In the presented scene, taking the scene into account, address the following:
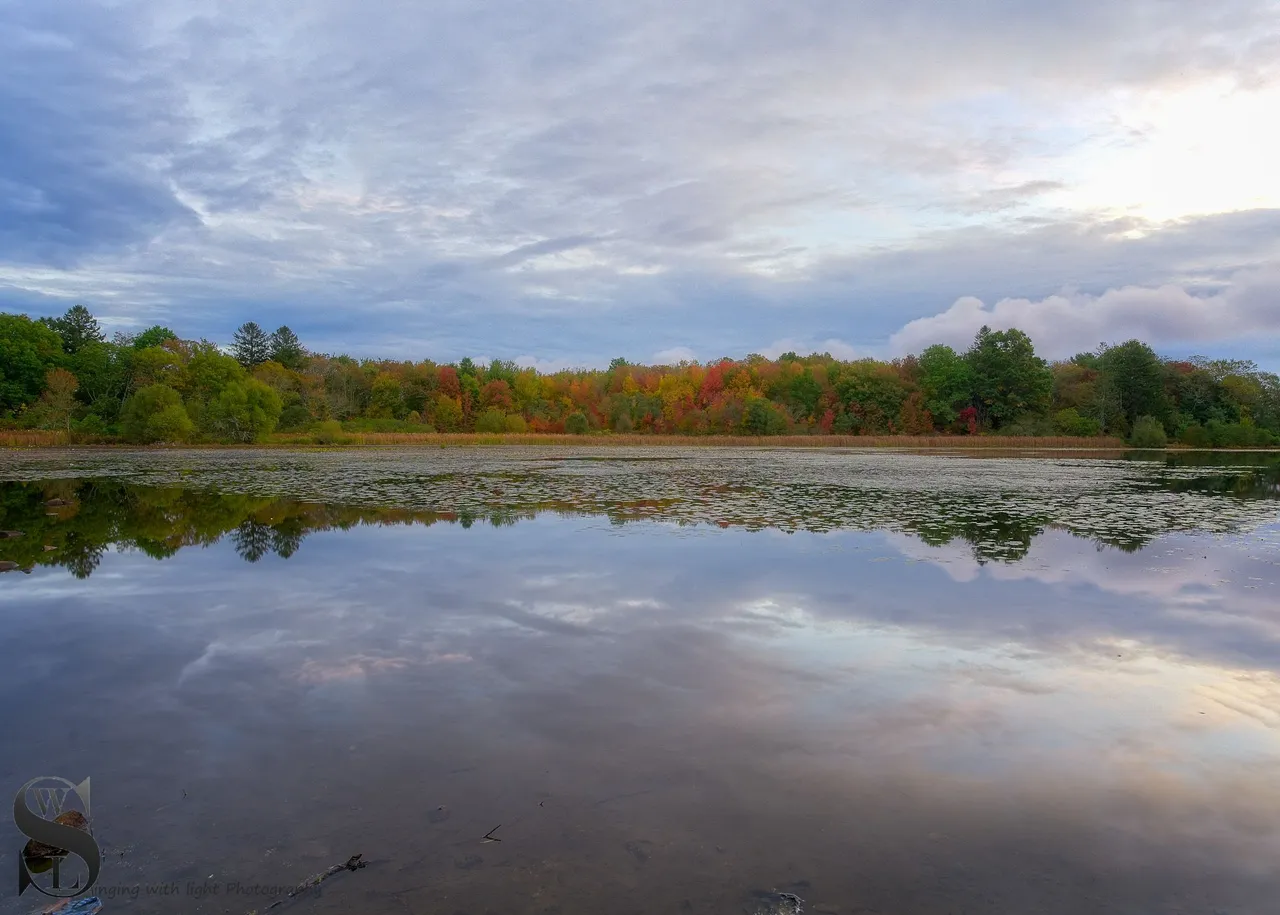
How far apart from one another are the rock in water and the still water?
66 millimetres

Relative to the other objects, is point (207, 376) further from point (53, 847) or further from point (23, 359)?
point (53, 847)

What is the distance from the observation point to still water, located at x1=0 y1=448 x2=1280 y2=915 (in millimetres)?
3096

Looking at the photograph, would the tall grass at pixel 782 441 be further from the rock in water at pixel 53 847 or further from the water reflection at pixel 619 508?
the rock in water at pixel 53 847

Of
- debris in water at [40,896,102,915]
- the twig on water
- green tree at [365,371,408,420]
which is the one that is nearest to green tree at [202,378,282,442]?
green tree at [365,371,408,420]

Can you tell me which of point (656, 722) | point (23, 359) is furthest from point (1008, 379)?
point (23, 359)

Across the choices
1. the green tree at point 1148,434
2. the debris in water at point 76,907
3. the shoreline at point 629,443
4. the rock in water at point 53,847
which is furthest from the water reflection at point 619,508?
the green tree at point 1148,434

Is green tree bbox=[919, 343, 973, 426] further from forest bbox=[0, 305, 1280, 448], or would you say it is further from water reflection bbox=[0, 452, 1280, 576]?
water reflection bbox=[0, 452, 1280, 576]

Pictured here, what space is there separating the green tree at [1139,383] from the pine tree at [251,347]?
79623mm

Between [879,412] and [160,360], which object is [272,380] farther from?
[879,412]

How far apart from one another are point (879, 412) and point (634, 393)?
25132 millimetres

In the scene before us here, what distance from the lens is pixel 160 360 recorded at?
5997 cm

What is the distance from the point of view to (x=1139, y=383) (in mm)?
63062

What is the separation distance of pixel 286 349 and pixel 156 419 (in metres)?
33.7

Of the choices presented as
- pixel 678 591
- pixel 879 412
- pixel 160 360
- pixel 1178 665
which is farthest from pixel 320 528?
pixel 879 412
